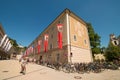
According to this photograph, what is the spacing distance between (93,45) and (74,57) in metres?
13.5

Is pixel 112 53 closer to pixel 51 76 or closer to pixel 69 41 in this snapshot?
pixel 69 41

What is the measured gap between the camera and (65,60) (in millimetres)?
17828

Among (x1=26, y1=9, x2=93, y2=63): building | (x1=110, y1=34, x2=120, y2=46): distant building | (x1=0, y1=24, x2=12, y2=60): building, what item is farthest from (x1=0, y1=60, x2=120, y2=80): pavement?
(x1=110, y1=34, x2=120, y2=46): distant building

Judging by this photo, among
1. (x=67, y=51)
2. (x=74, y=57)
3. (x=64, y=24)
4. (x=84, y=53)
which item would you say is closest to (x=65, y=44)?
(x=67, y=51)

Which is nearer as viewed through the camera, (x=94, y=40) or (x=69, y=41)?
(x=69, y=41)

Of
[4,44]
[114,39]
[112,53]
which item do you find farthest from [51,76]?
[114,39]

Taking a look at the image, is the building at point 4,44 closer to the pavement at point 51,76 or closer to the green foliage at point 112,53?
the pavement at point 51,76

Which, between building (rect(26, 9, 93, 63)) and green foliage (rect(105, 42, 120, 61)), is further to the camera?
green foliage (rect(105, 42, 120, 61))

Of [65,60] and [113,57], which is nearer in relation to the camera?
[65,60]

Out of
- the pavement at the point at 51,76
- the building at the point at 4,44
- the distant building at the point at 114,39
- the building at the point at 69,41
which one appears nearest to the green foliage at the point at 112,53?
the building at the point at 69,41

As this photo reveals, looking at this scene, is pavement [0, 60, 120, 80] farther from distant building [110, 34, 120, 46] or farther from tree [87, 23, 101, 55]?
distant building [110, 34, 120, 46]

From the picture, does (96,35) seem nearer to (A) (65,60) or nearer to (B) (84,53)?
(B) (84,53)

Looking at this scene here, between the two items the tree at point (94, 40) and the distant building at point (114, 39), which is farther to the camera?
the distant building at point (114, 39)

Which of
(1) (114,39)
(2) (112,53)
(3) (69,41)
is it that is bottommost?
(2) (112,53)
